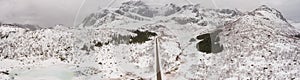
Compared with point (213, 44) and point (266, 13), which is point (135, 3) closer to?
point (213, 44)

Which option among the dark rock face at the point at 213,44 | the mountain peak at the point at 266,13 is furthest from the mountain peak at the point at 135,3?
the mountain peak at the point at 266,13

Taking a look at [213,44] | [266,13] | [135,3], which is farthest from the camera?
[266,13]

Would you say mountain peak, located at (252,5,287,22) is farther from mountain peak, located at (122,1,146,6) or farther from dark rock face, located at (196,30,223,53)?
mountain peak, located at (122,1,146,6)

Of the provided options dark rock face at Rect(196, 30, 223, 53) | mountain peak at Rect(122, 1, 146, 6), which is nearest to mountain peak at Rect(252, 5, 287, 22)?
dark rock face at Rect(196, 30, 223, 53)

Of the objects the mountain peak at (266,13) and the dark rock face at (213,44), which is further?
the mountain peak at (266,13)

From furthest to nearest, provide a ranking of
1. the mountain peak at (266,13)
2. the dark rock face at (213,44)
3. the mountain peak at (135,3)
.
A: the mountain peak at (266,13), the mountain peak at (135,3), the dark rock face at (213,44)

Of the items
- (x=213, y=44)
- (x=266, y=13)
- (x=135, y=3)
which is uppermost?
(x=135, y=3)

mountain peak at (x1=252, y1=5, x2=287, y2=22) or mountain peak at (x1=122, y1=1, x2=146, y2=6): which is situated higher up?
mountain peak at (x1=122, y1=1, x2=146, y2=6)

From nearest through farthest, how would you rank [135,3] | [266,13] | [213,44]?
[213,44] → [135,3] → [266,13]

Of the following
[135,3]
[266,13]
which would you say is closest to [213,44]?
[135,3]

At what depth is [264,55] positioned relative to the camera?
3694cm

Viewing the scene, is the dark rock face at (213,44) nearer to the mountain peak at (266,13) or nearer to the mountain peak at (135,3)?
the mountain peak at (135,3)

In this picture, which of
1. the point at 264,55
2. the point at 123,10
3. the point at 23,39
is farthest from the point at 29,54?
the point at 123,10

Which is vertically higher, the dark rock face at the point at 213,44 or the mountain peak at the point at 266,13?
the dark rock face at the point at 213,44
